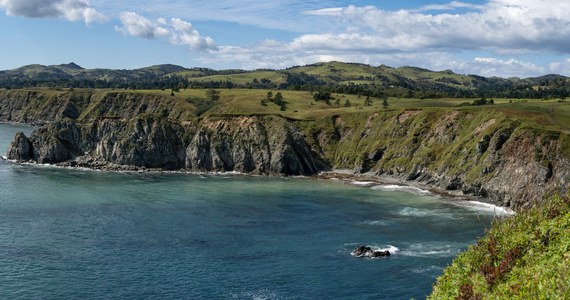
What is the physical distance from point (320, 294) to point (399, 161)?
97.8 metres

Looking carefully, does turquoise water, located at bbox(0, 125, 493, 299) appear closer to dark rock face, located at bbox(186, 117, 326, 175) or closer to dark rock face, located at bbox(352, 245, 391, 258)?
dark rock face, located at bbox(352, 245, 391, 258)

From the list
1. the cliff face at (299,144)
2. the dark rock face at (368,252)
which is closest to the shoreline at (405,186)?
the cliff face at (299,144)

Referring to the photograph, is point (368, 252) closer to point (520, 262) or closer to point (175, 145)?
point (520, 262)

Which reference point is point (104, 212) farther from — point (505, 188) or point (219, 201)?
point (505, 188)

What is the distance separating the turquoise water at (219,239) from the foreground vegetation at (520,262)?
115 ft

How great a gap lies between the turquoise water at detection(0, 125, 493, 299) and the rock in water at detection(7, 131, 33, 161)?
36744 mm

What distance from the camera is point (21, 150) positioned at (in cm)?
18538

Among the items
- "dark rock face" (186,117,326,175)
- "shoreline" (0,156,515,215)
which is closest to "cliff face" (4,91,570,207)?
"dark rock face" (186,117,326,175)

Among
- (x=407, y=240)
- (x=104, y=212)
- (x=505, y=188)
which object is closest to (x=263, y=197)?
(x=104, y=212)

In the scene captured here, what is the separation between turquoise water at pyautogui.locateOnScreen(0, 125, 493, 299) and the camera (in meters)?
73.3

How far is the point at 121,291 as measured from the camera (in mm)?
70750

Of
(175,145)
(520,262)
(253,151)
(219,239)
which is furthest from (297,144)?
(520,262)

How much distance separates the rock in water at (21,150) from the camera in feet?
609

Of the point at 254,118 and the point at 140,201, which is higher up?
the point at 254,118
